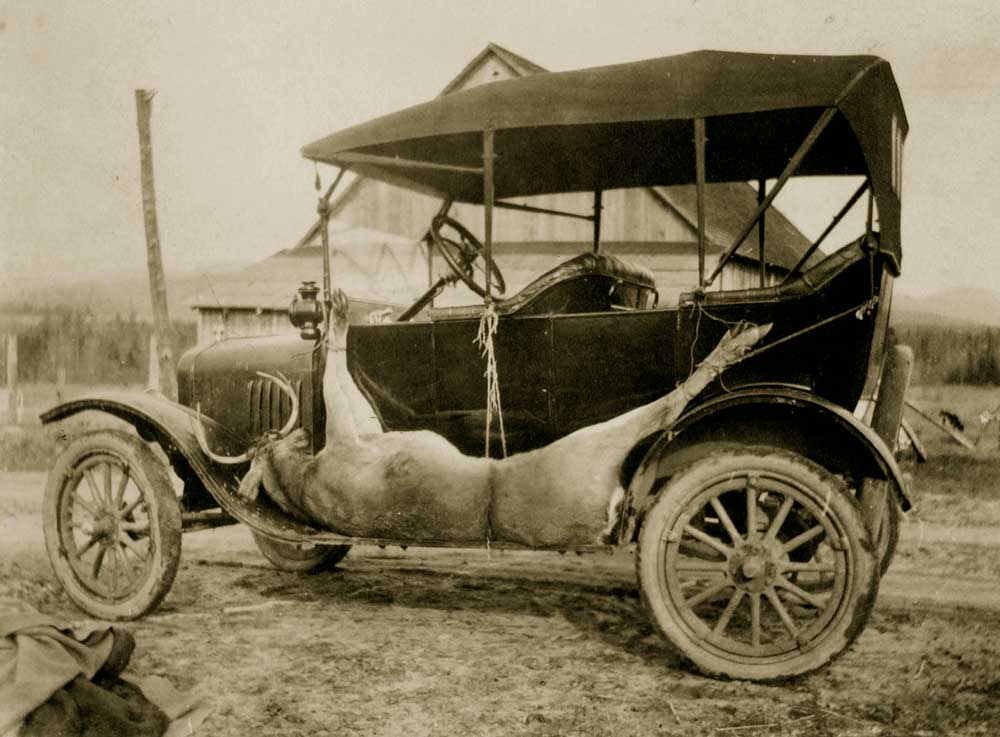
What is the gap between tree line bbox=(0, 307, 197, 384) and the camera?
577 centimetres

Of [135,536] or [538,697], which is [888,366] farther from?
[135,536]

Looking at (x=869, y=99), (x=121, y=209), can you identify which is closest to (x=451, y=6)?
(x=869, y=99)

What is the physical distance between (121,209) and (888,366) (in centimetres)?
477

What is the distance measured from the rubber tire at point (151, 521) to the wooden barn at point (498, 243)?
13.3 feet

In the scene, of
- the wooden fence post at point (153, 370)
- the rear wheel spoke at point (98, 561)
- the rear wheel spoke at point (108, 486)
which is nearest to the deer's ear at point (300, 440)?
the rear wheel spoke at point (108, 486)

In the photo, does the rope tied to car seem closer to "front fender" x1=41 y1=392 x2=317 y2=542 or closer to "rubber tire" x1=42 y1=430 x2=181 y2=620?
"front fender" x1=41 y1=392 x2=317 y2=542

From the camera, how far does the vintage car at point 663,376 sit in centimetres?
302

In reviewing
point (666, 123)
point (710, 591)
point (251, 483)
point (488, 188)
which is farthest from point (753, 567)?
point (251, 483)

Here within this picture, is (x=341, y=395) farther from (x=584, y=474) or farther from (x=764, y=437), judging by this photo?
(x=764, y=437)

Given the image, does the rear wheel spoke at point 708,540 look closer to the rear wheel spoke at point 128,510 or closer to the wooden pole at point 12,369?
the rear wheel spoke at point 128,510

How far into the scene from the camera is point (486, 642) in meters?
3.56

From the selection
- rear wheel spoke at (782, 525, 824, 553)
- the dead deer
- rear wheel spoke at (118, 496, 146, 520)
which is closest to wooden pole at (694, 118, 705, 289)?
the dead deer

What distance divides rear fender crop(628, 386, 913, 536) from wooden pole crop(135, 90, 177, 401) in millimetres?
4424

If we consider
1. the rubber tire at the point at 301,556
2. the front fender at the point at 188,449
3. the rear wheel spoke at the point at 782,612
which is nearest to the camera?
the rear wheel spoke at the point at 782,612
